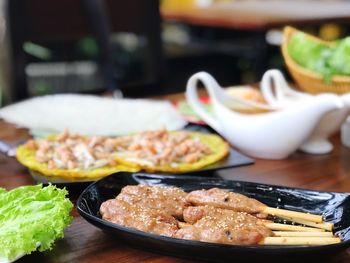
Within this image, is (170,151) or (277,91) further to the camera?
(277,91)

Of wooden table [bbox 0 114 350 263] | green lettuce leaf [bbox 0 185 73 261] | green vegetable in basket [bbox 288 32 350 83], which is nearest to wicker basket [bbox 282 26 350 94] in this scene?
green vegetable in basket [bbox 288 32 350 83]

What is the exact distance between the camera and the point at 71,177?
1.09 meters

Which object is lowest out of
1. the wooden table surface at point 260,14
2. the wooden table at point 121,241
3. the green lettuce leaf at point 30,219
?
the wooden table at point 121,241

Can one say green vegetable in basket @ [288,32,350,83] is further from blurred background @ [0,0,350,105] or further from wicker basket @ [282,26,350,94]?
blurred background @ [0,0,350,105]

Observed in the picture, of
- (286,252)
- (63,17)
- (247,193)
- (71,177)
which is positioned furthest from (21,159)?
(63,17)

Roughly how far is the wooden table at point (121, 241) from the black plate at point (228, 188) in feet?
0.11

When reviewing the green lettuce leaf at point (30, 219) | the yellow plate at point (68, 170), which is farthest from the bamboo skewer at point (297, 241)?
the yellow plate at point (68, 170)

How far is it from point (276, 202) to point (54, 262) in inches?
16.0

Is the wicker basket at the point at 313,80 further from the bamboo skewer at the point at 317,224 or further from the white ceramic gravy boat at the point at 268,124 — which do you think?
the bamboo skewer at the point at 317,224

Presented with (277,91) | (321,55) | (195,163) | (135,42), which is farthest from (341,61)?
(135,42)

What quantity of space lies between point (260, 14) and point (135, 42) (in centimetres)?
152

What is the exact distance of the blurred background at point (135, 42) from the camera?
2627 millimetres

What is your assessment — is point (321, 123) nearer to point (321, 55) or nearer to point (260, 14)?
point (321, 55)

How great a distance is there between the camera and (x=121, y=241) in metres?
0.86
